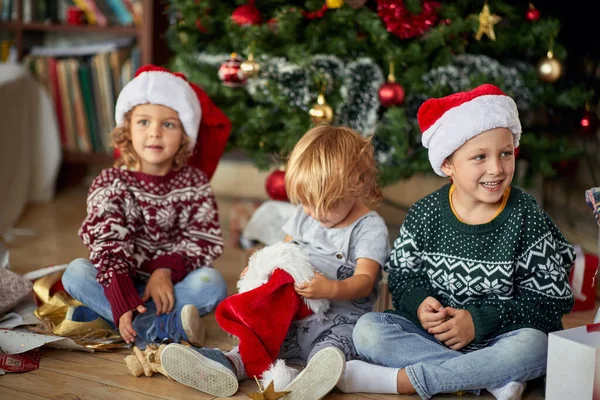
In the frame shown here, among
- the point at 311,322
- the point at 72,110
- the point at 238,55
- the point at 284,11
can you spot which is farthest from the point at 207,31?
the point at 311,322

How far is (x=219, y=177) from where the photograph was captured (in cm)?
353

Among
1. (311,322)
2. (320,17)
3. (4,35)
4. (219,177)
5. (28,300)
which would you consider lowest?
(219,177)

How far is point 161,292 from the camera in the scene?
173 centimetres

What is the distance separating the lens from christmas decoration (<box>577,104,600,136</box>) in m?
2.26

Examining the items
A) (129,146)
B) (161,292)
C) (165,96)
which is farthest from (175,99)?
(161,292)

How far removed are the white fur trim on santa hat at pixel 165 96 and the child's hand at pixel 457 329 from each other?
2.59 ft

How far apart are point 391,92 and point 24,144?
5.30ft

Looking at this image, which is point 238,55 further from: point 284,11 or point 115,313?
point 115,313

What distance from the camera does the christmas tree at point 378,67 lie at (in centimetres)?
224

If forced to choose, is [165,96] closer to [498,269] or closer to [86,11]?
[498,269]

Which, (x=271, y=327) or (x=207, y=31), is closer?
(x=271, y=327)

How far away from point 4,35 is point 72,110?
0.66m

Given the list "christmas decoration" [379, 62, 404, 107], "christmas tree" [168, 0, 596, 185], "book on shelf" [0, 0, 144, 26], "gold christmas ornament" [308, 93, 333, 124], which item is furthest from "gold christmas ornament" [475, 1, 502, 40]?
"book on shelf" [0, 0, 144, 26]

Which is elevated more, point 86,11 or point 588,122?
point 86,11
